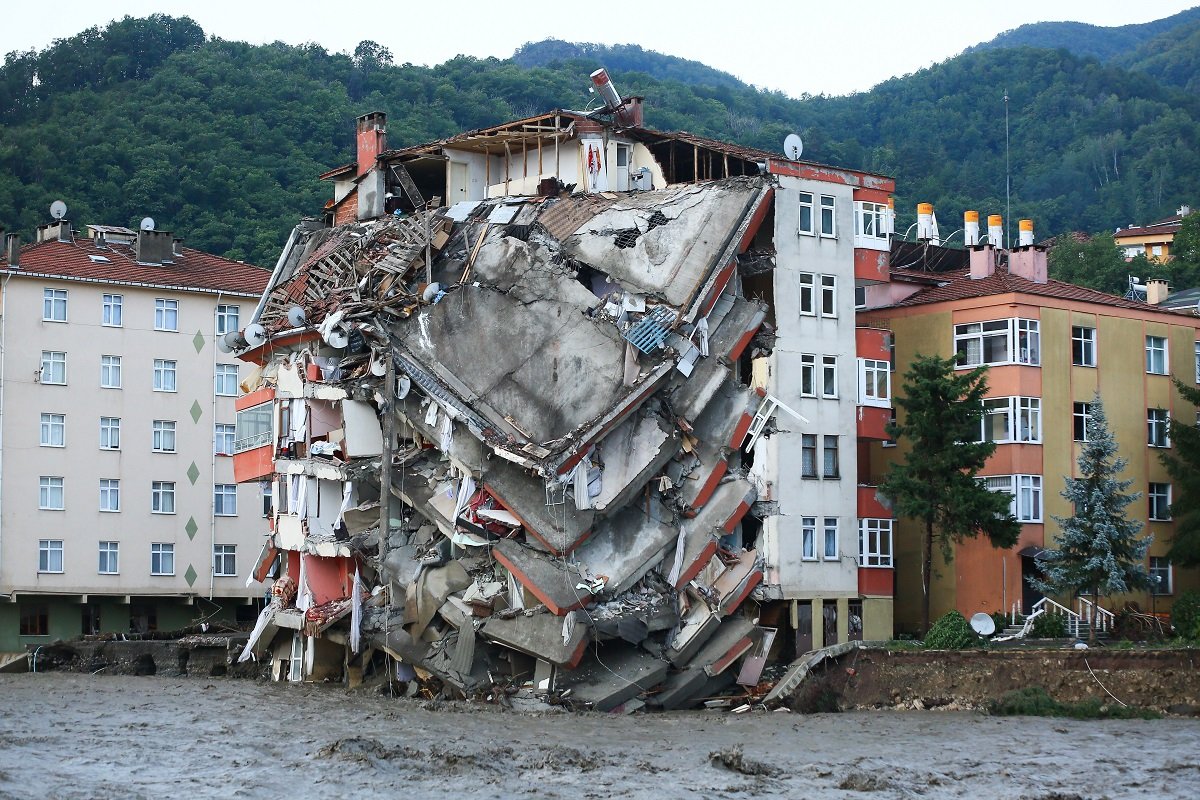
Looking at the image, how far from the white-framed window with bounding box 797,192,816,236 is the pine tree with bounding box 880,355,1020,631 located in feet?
18.9

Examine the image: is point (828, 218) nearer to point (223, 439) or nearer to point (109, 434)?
point (223, 439)

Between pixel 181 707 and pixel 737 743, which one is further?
pixel 181 707

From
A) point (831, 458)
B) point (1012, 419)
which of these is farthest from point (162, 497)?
point (1012, 419)

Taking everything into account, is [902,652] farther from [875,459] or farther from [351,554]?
[351,554]

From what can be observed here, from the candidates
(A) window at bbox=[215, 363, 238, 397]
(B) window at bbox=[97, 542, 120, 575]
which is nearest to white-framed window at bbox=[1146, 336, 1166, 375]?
(A) window at bbox=[215, 363, 238, 397]

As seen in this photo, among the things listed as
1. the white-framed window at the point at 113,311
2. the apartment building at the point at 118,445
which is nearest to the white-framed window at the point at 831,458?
the apartment building at the point at 118,445

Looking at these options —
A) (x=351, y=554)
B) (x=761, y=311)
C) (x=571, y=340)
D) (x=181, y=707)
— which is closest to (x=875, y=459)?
(x=761, y=311)

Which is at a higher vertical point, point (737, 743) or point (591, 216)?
point (591, 216)

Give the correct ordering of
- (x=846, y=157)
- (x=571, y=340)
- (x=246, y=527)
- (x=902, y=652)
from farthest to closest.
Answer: (x=846, y=157)
(x=246, y=527)
(x=571, y=340)
(x=902, y=652)

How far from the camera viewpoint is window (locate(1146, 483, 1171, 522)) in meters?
64.6

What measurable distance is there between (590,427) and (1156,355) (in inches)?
958

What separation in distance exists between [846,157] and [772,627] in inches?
3807

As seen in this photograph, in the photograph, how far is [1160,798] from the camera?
1420 inches

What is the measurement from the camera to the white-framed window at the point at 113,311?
75812 millimetres
